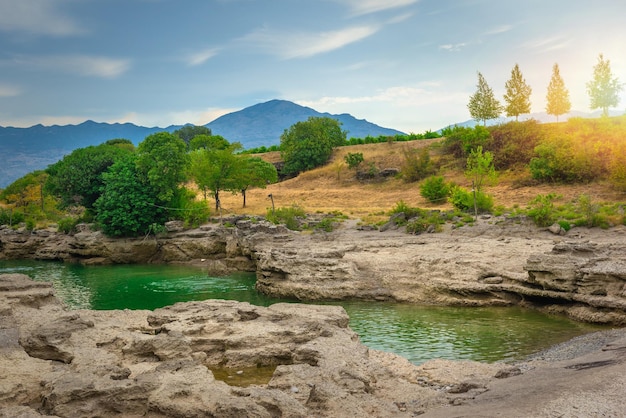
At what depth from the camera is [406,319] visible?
21.6 m

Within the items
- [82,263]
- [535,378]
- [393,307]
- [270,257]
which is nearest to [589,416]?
[535,378]

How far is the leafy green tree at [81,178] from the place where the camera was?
→ 53906 mm

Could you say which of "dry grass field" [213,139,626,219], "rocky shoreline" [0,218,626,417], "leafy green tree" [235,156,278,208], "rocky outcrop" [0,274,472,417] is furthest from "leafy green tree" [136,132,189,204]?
"rocky outcrop" [0,274,472,417]

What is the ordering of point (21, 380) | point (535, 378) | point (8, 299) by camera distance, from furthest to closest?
point (8, 299), point (21, 380), point (535, 378)

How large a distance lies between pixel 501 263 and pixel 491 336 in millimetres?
6628

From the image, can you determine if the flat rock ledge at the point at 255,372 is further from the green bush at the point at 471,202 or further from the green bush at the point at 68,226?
the green bush at the point at 68,226

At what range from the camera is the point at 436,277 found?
24859mm

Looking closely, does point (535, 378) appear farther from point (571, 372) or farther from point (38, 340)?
point (38, 340)

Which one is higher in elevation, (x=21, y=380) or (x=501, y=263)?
(x=21, y=380)

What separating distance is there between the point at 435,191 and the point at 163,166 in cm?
2444

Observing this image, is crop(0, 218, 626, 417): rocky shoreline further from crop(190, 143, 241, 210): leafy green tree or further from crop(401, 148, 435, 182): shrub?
crop(401, 148, 435, 182): shrub

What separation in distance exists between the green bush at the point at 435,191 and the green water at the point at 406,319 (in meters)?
20.7

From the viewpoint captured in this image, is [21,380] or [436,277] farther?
[436,277]

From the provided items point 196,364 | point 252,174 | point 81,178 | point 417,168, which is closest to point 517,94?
point 417,168
